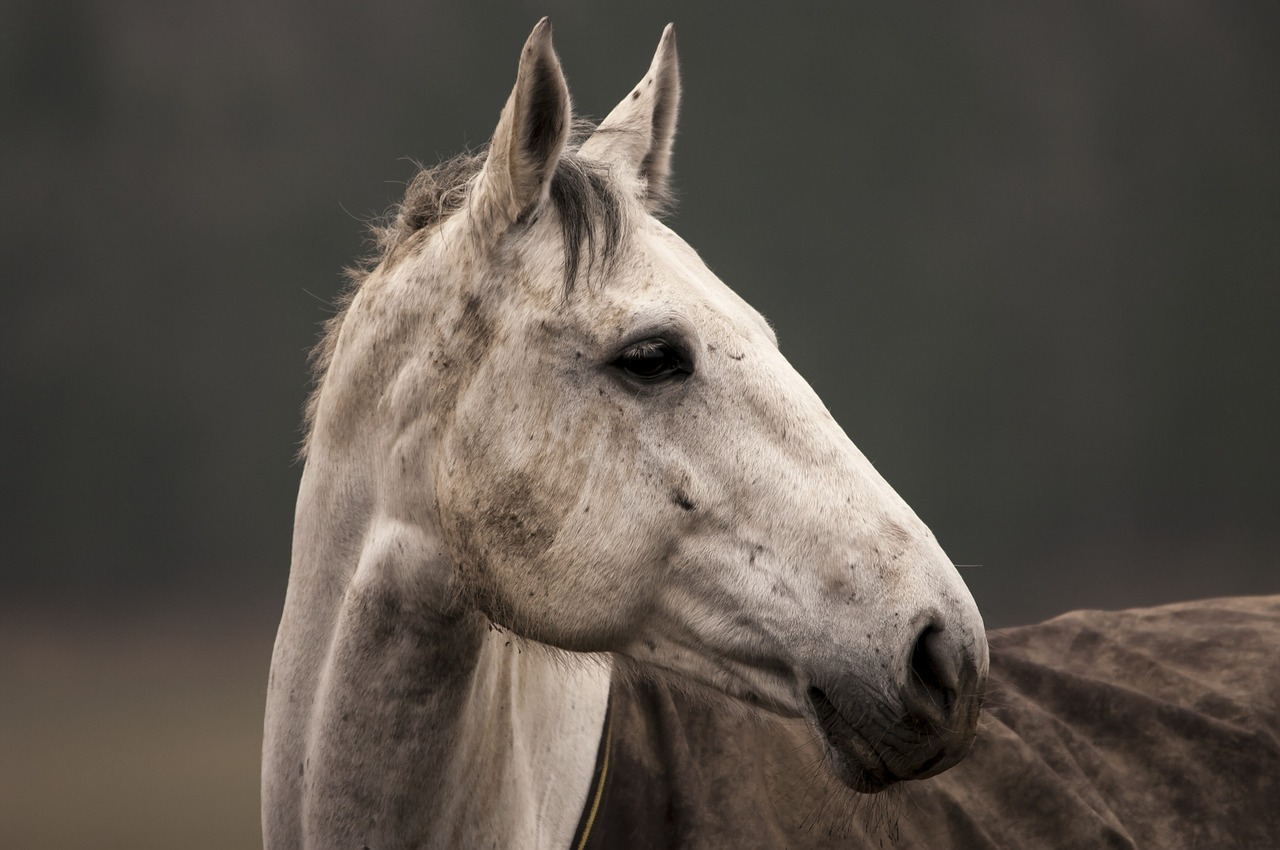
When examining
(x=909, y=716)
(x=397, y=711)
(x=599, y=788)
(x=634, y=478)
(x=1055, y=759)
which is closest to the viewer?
(x=909, y=716)

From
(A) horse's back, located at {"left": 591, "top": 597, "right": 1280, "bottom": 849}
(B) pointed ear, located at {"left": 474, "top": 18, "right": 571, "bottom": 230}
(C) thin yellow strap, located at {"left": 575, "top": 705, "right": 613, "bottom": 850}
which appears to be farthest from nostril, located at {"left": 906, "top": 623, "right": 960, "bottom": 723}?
(B) pointed ear, located at {"left": 474, "top": 18, "right": 571, "bottom": 230}

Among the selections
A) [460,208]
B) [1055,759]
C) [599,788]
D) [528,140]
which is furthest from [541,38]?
[1055,759]

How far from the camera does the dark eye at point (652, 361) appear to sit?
137 centimetres

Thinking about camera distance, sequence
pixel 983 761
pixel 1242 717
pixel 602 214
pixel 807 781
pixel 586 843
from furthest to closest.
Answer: pixel 1242 717 < pixel 983 761 < pixel 807 781 < pixel 586 843 < pixel 602 214

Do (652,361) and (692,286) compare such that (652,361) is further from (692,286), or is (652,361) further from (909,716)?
(909,716)

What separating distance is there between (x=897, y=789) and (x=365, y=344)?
958 mm

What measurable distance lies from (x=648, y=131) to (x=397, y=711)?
97 centimetres

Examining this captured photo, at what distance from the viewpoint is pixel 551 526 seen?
53.4 inches

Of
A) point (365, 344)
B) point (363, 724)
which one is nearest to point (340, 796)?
point (363, 724)

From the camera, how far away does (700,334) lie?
4.50ft

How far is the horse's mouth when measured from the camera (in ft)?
4.13

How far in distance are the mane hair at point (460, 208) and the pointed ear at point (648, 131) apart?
0.17 feet

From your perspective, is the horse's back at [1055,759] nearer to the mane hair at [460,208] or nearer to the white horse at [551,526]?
the white horse at [551,526]

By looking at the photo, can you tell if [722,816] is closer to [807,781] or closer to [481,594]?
[807,781]
